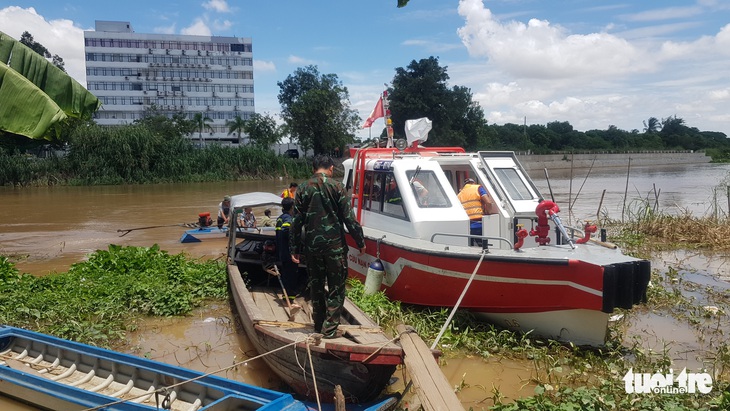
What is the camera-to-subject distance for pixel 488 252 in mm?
6281

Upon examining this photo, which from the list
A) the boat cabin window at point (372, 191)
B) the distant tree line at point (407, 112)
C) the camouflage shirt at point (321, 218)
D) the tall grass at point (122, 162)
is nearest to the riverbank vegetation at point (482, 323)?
the boat cabin window at point (372, 191)

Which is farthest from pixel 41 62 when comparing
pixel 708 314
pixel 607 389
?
pixel 708 314

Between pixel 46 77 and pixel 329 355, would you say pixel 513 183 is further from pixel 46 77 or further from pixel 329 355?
pixel 46 77

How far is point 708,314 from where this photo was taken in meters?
7.55

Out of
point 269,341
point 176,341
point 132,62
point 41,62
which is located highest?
point 132,62

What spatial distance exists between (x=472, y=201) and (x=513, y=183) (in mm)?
846

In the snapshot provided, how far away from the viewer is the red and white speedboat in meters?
5.74

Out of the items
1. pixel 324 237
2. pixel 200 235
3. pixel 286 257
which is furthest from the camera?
pixel 200 235

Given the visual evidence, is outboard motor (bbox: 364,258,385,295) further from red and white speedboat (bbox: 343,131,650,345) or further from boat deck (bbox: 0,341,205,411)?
boat deck (bbox: 0,341,205,411)

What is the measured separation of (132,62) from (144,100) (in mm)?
5907

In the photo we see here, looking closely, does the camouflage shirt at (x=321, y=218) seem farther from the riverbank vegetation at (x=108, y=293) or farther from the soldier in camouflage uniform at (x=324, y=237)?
the riverbank vegetation at (x=108, y=293)

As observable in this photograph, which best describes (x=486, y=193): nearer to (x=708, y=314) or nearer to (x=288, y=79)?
(x=708, y=314)

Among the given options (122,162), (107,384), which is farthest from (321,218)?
(122,162)

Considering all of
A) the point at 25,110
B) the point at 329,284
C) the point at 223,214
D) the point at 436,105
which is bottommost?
the point at 223,214
